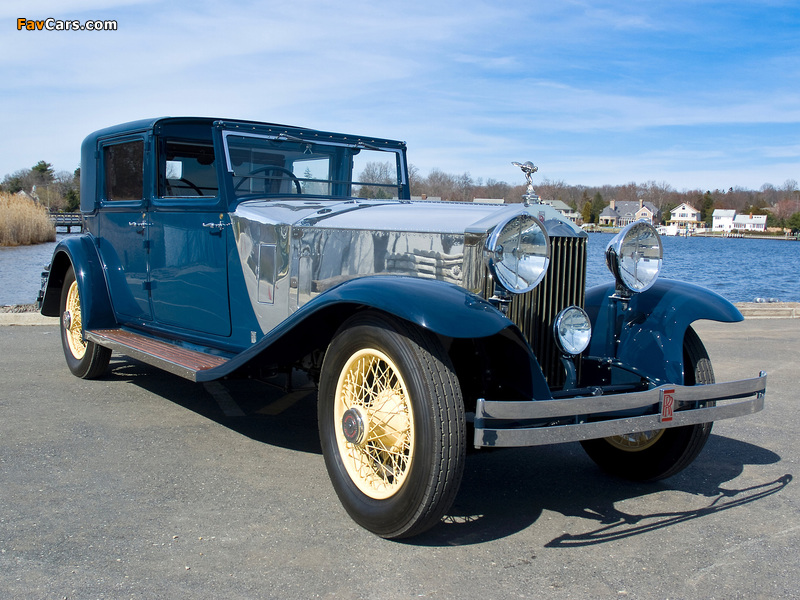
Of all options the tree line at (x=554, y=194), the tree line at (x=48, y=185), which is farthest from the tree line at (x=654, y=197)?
the tree line at (x=48, y=185)

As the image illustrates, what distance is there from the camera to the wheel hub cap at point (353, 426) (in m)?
2.95

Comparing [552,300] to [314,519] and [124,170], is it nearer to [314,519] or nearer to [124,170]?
[314,519]

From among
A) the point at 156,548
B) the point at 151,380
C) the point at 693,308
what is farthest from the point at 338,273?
the point at 151,380

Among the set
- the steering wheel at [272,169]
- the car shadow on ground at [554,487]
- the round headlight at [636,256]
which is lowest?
the car shadow on ground at [554,487]

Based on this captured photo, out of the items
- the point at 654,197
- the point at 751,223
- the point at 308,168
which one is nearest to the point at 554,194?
the point at 308,168

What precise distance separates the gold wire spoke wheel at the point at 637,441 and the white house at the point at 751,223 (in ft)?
345

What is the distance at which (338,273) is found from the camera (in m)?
3.65

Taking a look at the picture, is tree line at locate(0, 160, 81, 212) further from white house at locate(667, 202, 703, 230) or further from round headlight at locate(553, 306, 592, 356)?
white house at locate(667, 202, 703, 230)

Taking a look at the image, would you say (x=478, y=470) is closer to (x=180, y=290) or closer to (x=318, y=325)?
(x=318, y=325)

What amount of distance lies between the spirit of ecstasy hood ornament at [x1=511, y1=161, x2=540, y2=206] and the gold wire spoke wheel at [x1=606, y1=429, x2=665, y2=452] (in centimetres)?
129

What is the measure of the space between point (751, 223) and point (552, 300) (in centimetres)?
10630

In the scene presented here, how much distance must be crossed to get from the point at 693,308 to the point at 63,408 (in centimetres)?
401

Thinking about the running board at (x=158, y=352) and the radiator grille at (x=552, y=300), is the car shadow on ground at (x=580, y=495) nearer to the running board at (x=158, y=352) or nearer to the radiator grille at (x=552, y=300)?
the radiator grille at (x=552, y=300)

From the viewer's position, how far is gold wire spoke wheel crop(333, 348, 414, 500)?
2.85 meters
